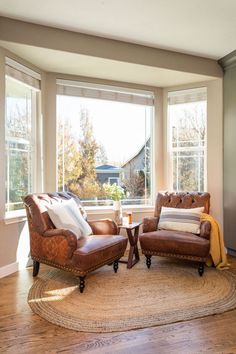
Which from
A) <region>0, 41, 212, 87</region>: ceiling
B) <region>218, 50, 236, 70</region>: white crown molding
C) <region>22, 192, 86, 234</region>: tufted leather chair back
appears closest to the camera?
<region>22, 192, 86, 234</region>: tufted leather chair back

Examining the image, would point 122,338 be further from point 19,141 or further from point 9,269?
point 19,141

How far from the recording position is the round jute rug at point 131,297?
2.27m

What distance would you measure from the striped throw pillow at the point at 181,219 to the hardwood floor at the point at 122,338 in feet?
3.90

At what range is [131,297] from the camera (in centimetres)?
266

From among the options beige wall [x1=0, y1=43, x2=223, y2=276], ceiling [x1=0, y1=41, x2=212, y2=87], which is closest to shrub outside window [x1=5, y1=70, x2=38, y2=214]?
beige wall [x1=0, y1=43, x2=223, y2=276]

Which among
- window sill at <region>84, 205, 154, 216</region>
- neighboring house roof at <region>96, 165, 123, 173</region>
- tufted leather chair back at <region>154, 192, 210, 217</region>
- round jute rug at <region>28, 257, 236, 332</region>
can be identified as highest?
neighboring house roof at <region>96, 165, 123, 173</region>

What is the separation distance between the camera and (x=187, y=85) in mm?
4527

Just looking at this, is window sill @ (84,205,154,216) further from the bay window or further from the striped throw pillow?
the bay window

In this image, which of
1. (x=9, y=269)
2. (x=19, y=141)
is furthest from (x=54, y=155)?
(x=9, y=269)

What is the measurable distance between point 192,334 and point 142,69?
3.15 meters

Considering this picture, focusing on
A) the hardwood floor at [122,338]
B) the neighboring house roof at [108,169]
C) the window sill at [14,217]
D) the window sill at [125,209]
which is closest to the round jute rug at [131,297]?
the hardwood floor at [122,338]

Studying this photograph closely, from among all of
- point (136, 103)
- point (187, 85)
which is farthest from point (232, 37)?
point (136, 103)

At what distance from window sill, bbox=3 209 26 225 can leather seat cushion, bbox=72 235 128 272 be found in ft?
2.90

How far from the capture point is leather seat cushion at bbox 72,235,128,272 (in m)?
2.69
